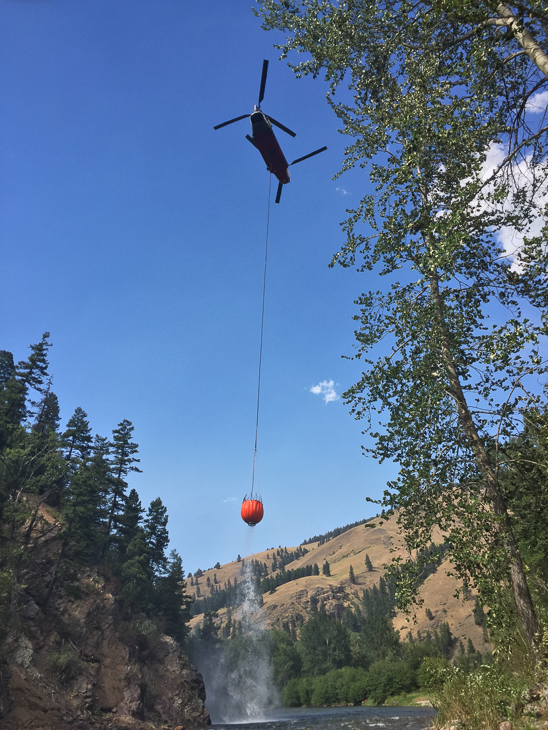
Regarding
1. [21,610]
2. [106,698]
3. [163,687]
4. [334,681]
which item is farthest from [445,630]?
[21,610]

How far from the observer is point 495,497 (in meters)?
9.44

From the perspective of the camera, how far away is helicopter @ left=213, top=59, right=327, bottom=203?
1722cm

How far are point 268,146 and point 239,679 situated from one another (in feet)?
357

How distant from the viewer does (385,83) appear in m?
13.5

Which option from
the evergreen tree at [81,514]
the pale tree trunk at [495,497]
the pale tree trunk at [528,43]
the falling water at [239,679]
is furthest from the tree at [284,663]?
the pale tree trunk at [528,43]

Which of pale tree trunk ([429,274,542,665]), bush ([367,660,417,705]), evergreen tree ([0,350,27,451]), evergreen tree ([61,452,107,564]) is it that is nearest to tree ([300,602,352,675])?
bush ([367,660,417,705])

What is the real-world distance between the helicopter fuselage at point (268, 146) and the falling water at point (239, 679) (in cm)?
8602

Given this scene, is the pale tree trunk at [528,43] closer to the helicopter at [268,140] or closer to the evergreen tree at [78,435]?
the helicopter at [268,140]

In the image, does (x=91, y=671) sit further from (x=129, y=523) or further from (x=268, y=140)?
(x=268, y=140)

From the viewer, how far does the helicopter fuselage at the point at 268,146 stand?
1741 centimetres

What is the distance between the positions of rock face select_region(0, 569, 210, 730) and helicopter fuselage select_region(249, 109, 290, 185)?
40.2 metres

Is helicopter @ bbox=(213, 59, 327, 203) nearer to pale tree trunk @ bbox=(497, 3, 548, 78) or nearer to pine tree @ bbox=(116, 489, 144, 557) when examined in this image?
pale tree trunk @ bbox=(497, 3, 548, 78)

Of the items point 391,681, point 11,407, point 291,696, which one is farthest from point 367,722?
point 291,696

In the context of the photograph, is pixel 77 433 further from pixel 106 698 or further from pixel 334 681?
pixel 334 681
